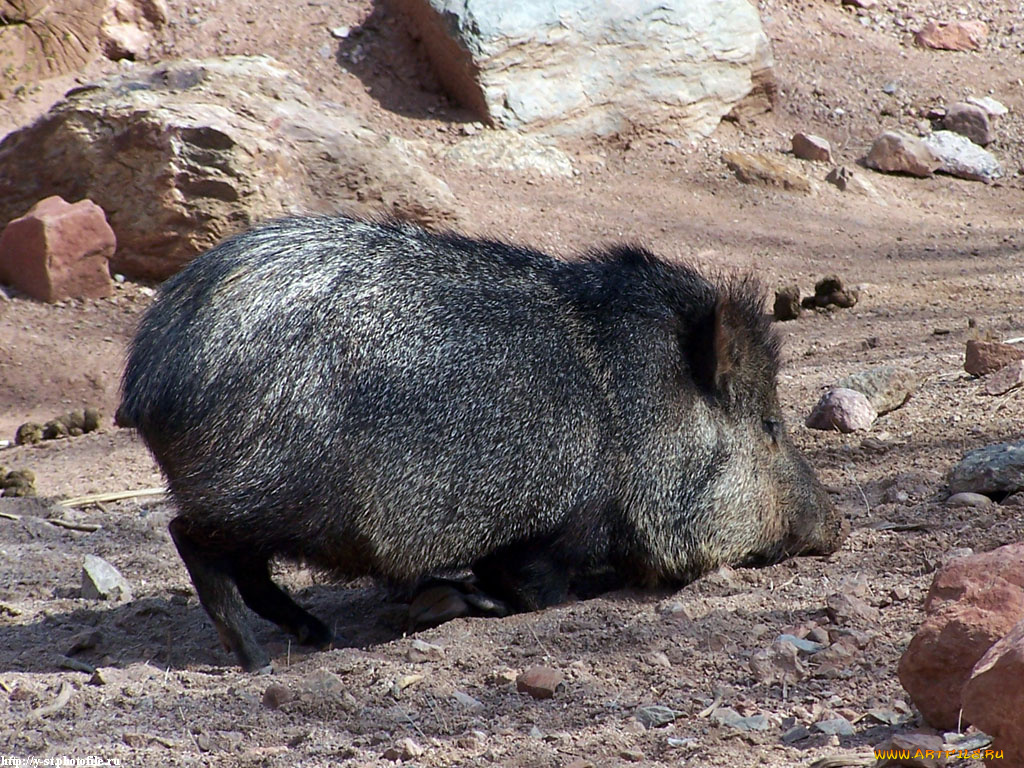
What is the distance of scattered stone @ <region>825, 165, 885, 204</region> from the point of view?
9242 mm

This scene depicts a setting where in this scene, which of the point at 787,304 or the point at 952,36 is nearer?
the point at 787,304

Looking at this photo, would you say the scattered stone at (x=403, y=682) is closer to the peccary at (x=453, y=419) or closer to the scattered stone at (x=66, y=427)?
the peccary at (x=453, y=419)

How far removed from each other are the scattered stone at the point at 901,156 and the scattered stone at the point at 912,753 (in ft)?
27.2

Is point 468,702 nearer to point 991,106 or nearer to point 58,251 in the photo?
point 58,251

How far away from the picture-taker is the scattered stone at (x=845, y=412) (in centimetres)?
463

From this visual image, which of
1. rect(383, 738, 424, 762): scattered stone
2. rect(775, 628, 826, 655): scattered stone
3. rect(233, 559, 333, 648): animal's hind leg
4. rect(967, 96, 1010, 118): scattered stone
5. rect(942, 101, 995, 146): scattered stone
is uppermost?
rect(967, 96, 1010, 118): scattered stone

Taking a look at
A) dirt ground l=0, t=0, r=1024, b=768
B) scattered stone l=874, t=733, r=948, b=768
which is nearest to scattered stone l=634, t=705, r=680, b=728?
dirt ground l=0, t=0, r=1024, b=768

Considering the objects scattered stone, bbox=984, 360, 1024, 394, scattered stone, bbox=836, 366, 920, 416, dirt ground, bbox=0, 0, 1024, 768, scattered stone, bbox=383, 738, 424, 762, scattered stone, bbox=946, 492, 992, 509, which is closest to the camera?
scattered stone, bbox=383, 738, 424, 762

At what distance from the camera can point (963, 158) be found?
31.9 ft

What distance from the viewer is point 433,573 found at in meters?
3.54

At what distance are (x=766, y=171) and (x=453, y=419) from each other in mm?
6601

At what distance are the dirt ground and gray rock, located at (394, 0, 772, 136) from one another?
251 millimetres

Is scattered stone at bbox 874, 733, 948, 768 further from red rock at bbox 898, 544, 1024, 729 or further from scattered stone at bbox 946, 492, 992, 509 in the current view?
scattered stone at bbox 946, 492, 992, 509

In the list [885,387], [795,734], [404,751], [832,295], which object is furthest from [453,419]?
[832,295]
